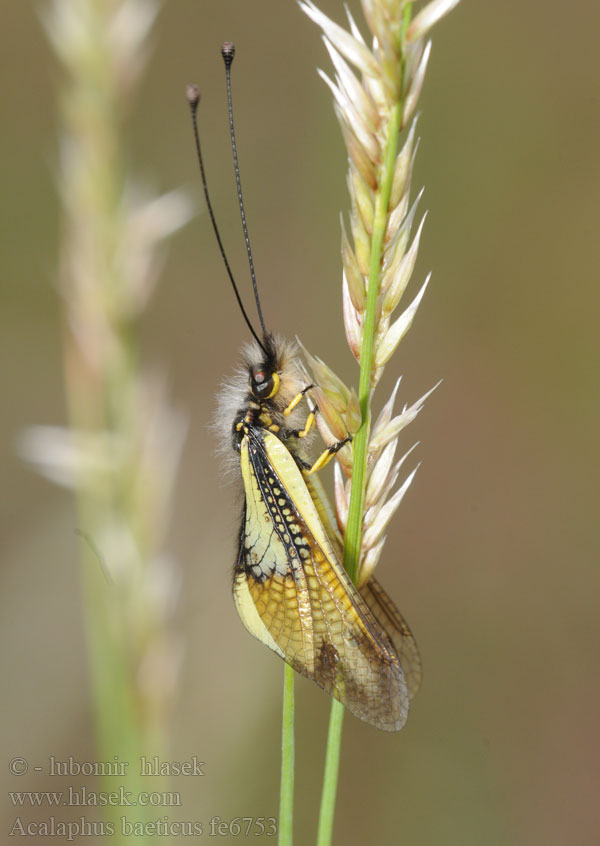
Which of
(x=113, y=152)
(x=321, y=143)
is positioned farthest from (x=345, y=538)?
(x=321, y=143)

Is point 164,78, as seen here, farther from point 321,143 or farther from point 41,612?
point 41,612

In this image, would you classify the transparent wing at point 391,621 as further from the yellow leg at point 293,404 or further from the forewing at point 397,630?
the yellow leg at point 293,404

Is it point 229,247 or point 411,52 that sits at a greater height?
point 229,247

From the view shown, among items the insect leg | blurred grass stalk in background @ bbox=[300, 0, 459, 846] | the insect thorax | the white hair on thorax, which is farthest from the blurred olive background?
blurred grass stalk in background @ bbox=[300, 0, 459, 846]

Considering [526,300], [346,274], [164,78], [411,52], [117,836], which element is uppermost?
[164,78]

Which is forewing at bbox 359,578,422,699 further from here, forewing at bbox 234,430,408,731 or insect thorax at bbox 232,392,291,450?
insect thorax at bbox 232,392,291,450

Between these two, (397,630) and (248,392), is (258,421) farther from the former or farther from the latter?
(397,630)
